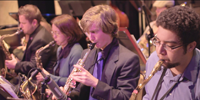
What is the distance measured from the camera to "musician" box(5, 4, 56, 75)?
9.61 feet

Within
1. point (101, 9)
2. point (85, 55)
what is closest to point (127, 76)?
point (85, 55)

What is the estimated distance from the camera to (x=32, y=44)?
303 centimetres

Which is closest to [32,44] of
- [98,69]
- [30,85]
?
[30,85]

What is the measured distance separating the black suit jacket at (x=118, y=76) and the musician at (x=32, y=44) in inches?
55.7

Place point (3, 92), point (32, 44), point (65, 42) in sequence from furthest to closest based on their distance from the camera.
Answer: point (32, 44) < point (65, 42) < point (3, 92)

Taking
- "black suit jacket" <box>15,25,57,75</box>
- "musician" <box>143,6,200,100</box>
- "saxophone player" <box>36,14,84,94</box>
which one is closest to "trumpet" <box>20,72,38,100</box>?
"saxophone player" <box>36,14,84,94</box>

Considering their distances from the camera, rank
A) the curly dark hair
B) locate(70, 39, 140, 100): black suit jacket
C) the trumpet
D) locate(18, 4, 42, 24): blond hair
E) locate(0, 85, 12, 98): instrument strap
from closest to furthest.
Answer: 1. the curly dark hair
2. locate(0, 85, 12, 98): instrument strap
3. locate(70, 39, 140, 100): black suit jacket
4. the trumpet
5. locate(18, 4, 42, 24): blond hair

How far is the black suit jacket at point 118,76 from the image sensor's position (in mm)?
1675

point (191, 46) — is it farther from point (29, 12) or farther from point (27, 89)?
point (29, 12)

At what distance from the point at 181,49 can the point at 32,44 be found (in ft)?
7.85

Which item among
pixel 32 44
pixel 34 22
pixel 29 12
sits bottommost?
pixel 32 44

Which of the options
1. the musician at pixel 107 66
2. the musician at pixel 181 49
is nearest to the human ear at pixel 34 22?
the musician at pixel 107 66

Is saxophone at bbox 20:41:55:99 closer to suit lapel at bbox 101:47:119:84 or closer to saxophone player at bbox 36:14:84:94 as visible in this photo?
saxophone player at bbox 36:14:84:94

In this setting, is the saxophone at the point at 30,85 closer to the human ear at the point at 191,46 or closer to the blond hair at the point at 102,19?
the blond hair at the point at 102,19
